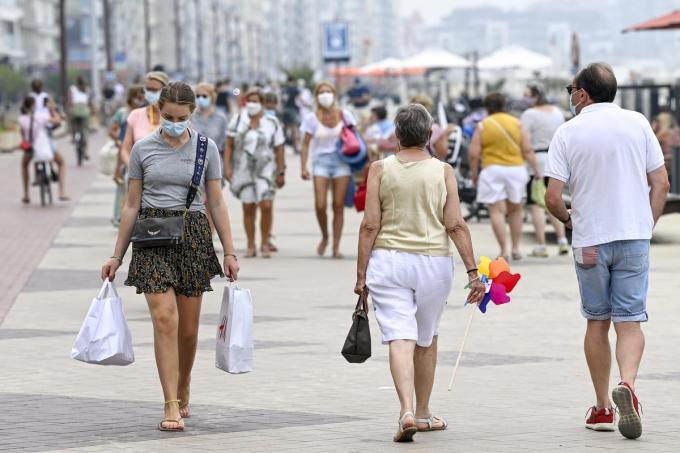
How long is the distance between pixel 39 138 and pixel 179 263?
15.7 metres

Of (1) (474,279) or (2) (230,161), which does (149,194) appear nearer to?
(1) (474,279)

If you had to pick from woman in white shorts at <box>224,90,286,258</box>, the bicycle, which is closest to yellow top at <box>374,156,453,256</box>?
woman in white shorts at <box>224,90,286,258</box>

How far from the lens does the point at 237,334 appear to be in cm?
786

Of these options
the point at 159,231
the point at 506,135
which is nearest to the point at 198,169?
the point at 159,231

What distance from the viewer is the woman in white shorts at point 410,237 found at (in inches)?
297

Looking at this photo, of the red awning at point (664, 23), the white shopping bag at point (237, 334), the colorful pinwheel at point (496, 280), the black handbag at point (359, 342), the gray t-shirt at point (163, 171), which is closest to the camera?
the black handbag at point (359, 342)

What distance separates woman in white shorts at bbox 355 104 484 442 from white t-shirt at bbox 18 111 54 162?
16146mm

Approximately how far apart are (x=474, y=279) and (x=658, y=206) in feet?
2.87

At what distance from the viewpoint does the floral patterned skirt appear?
25.8ft

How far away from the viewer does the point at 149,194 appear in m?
7.98

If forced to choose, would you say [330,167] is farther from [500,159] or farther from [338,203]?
[500,159]

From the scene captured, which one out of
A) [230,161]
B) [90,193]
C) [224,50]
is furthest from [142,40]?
[230,161]

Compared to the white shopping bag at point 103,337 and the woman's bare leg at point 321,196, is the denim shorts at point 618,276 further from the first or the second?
the woman's bare leg at point 321,196

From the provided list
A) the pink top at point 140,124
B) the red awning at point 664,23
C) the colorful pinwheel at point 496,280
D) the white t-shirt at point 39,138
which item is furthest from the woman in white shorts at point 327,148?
the white t-shirt at point 39,138
